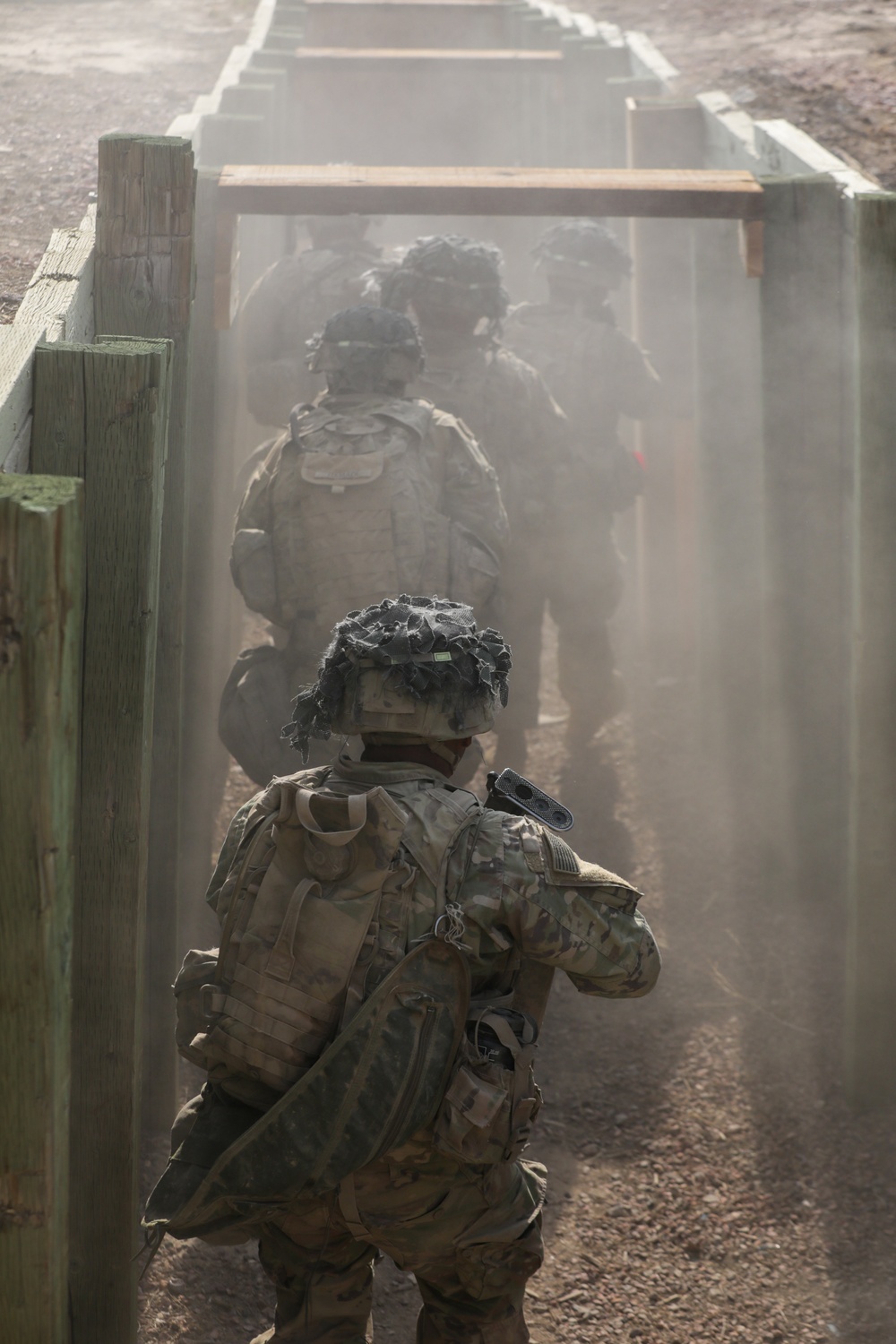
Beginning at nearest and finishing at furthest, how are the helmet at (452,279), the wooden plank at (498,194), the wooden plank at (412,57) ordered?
1. the wooden plank at (498,194)
2. the helmet at (452,279)
3. the wooden plank at (412,57)

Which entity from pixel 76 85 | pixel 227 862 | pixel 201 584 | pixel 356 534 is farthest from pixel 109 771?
pixel 76 85

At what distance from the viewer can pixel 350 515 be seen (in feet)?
15.0

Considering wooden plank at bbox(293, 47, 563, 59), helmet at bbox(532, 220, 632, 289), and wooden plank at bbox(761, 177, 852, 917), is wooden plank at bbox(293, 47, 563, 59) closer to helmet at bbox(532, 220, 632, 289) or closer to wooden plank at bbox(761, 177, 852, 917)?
helmet at bbox(532, 220, 632, 289)

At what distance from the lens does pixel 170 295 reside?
11.6 feet

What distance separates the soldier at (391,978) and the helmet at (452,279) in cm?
311

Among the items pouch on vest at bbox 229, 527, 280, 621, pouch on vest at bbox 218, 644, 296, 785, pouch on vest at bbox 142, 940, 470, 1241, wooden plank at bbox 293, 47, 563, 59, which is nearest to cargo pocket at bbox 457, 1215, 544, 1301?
pouch on vest at bbox 142, 940, 470, 1241

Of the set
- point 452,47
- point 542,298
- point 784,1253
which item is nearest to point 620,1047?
point 784,1253

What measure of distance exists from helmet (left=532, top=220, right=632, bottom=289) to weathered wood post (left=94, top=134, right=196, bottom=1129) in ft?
11.6

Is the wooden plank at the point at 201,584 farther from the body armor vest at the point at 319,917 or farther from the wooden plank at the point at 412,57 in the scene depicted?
the wooden plank at the point at 412,57

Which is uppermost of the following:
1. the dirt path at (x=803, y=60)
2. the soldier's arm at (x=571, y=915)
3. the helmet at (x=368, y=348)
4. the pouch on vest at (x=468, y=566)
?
the dirt path at (x=803, y=60)

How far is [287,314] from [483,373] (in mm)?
1388

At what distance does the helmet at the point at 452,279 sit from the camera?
5.64m

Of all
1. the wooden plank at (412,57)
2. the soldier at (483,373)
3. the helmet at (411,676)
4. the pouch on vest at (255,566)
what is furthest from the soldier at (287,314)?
the wooden plank at (412,57)

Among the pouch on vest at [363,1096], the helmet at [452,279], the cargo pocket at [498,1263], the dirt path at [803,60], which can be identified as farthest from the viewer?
the dirt path at [803,60]
